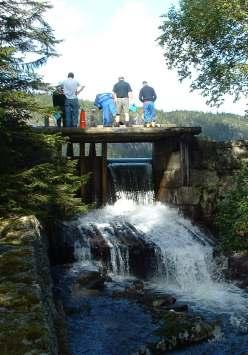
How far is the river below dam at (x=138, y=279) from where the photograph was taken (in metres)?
9.75

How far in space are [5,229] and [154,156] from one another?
47.8 ft

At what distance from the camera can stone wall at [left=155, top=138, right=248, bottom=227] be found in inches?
782

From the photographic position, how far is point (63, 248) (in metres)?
15.2

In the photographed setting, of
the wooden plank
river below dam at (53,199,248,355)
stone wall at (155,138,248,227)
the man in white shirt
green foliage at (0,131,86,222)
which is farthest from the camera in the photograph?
stone wall at (155,138,248,227)

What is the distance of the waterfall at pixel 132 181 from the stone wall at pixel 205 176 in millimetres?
1481

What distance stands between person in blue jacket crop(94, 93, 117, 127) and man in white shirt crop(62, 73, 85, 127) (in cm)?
117

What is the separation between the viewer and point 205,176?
20391 mm

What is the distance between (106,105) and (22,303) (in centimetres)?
1416

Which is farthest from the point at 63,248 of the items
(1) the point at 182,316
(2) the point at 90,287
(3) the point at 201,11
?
(3) the point at 201,11

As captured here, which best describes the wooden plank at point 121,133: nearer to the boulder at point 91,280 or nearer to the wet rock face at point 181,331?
the boulder at point 91,280

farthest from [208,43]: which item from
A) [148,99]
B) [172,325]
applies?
[172,325]

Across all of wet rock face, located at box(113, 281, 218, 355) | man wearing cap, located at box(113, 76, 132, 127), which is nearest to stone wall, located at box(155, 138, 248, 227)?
man wearing cap, located at box(113, 76, 132, 127)

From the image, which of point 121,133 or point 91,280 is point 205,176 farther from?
point 91,280

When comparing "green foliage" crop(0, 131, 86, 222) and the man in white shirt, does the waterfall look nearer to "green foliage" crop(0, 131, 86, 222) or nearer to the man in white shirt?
the man in white shirt
